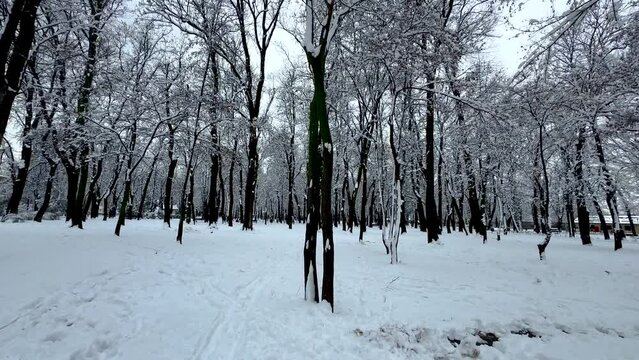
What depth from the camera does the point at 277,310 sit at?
5.88 metres

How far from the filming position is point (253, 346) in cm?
439

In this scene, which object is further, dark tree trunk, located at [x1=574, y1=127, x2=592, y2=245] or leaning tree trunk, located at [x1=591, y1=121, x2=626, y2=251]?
dark tree trunk, located at [x1=574, y1=127, x2=592, y2=245]

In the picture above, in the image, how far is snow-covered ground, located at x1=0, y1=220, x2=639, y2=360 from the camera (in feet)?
13.9

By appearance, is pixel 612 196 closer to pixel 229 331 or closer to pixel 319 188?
pixel 319 188

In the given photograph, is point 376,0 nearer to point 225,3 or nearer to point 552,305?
point 552,305

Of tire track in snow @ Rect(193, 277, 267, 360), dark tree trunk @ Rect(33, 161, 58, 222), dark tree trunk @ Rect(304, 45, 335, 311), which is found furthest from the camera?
dark tree trunk @ Rect(33, 161, 58, 222)

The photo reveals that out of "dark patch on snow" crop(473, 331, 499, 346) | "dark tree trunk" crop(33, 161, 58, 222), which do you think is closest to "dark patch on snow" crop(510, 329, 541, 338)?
"dark patch on snow" crop(473, 331, 499, 346)

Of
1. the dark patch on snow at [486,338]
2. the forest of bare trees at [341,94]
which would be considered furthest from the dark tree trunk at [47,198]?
the dark patch on snow at [486,338]

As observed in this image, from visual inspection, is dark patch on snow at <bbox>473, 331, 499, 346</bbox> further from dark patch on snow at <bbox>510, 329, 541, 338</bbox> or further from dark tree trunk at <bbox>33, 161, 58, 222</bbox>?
dark tree trunk at <bbox>33, 161, 58, 222</bbox>

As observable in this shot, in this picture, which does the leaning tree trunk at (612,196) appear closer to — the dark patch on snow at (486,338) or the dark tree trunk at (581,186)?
the dark tree trunk at (581,186)

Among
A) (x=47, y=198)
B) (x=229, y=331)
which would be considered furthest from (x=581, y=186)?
(x=47, y=198)

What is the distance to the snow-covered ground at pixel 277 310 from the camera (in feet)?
13.9

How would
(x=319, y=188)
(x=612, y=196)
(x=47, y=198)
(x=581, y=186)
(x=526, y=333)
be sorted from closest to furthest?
(x=526, y=333) < (x=319, y=188) < (x=612, y=196) < (x=581, y=186) < (x=47, y=198)

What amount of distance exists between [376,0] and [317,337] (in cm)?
742
